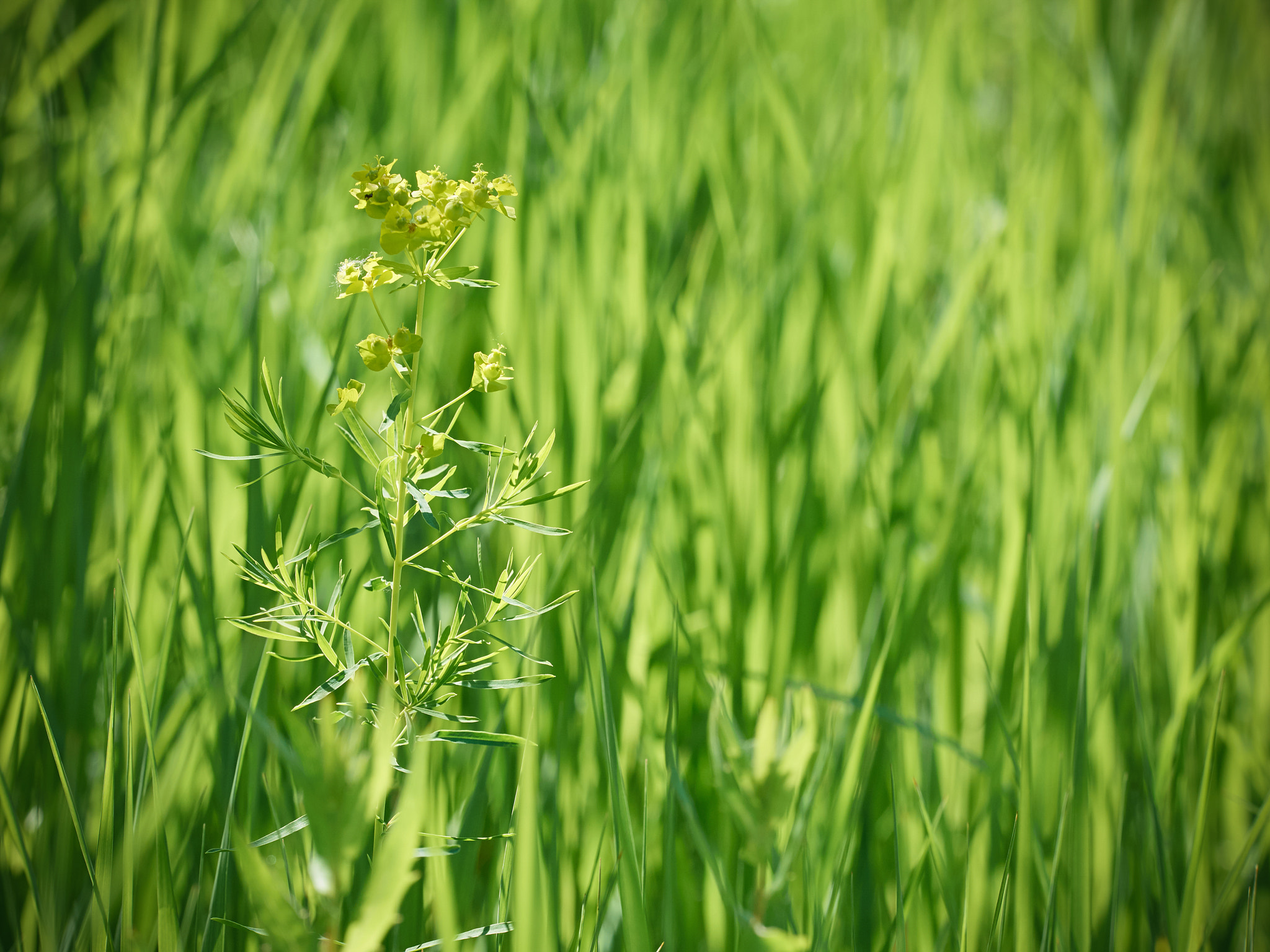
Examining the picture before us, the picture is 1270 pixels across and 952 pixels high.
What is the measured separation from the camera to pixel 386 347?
0.29m

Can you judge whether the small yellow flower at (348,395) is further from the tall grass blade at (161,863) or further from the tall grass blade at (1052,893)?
the tall grass blade at (1052,893)

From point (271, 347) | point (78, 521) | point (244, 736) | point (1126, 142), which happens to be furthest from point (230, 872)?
point (1126, 142)

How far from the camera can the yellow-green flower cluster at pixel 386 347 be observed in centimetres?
27

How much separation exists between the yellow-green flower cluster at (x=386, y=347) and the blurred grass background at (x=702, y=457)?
19 centimetres

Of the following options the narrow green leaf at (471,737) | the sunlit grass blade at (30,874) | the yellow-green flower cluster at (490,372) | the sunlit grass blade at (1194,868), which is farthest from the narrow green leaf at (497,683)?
the sunlit grass blade at (1194,868)

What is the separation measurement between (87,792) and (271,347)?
39cm

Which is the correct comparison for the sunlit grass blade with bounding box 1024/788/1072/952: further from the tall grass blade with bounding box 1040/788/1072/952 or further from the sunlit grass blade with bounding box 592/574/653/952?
the sunlit grass blade with bounding box 592/574/653/952

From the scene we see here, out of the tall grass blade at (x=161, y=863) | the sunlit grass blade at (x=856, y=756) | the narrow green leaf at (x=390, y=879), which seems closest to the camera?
the narrow green leaf at (x=390, y=879)

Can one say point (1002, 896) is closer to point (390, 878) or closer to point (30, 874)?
point (390, 878)

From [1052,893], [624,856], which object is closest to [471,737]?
[624,856]

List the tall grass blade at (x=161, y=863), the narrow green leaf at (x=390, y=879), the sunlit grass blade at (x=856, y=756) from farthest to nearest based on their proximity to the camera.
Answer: the sunlit grass blade at (x=856, y=756), the tall grass blade at (x=161, y=863), the narrow green leaf at (x=390, y=879)

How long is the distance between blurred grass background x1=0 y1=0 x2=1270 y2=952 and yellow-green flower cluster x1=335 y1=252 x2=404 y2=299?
8.0 inches

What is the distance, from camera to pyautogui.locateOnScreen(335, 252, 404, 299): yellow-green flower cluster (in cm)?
28

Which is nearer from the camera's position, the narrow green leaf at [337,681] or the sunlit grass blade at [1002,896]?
the narrow green leaf at [337,681]
